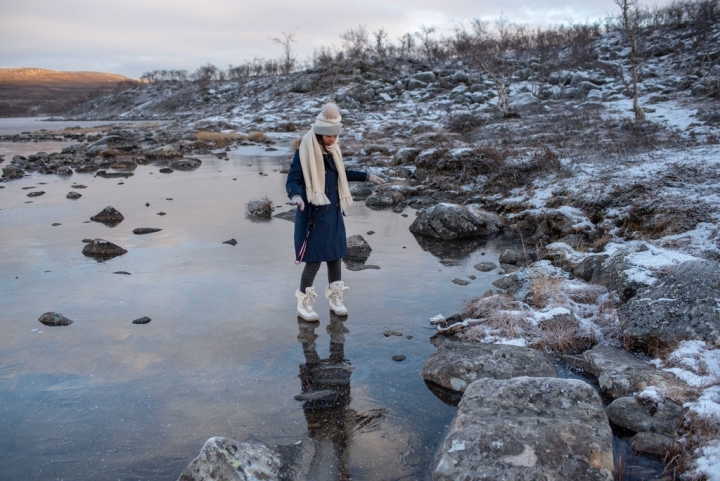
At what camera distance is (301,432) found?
314 centimetres

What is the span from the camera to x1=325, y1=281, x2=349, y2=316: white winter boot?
4.87 m

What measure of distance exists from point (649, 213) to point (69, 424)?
24.2 feet

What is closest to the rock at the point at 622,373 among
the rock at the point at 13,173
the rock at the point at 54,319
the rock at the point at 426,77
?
the rock at the point at 54,319

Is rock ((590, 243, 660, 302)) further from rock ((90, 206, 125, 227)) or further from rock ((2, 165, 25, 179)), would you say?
rock ((2, 165, 25, 179))

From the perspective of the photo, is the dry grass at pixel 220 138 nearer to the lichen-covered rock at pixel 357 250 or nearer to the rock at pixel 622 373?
the lichen-covered rock at pixel 357 250

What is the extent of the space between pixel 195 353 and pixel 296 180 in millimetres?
1680

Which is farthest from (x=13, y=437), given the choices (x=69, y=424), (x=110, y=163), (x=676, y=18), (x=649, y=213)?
(x=676, y=18)

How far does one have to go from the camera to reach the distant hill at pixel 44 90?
74.4 meters

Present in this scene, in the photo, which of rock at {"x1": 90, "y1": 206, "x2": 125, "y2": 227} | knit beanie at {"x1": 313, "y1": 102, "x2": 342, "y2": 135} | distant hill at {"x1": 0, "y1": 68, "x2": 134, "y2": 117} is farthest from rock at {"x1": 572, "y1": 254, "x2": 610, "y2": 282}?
distant hill at {"x1": 0, "y1": 68, "x2": 134, "y2": 117}

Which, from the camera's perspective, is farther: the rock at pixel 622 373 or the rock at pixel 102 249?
the rock at pixel 102 249

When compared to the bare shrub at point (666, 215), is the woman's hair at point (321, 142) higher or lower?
higher

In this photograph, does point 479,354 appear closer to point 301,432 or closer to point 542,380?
point 542,380

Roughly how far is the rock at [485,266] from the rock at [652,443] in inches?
142

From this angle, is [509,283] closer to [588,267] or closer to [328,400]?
[588,267]
